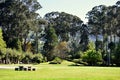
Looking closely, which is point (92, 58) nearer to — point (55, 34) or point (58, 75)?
point (55, 34)

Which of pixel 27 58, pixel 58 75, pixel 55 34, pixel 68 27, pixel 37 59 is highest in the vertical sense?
pixel 68 27

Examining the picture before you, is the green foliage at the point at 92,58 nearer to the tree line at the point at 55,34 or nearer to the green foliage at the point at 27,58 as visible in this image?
the tree line at the point at 55,34

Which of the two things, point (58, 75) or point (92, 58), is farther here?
point (92, 58)

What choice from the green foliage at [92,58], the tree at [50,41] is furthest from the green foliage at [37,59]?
the green foliage at [92,58]

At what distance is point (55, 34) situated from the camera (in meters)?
103

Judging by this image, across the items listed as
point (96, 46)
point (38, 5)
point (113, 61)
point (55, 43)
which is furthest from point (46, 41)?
point (113, 61)

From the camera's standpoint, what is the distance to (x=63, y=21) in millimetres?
121750

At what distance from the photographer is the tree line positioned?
85812mm

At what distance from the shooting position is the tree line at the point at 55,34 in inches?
3378

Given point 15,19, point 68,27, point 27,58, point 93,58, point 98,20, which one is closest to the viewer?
point 93,58

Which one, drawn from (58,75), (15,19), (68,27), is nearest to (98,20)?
(68,27)

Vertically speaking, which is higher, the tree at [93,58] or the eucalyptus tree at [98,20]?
the eucalyptus tree at [98,20]

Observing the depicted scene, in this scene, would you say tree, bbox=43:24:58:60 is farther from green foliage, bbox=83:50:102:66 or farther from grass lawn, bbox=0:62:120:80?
grass lawn, bbox=0:62:120:80

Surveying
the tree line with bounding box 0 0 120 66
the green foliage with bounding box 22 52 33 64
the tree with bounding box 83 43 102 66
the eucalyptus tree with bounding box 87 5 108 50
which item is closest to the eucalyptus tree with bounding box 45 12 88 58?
the tree line with bounding box 0 0 120 66
